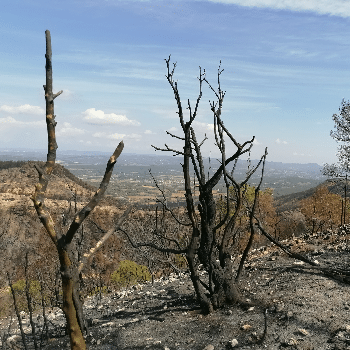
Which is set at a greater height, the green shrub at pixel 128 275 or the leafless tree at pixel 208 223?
the leafless tree at pixel 208 223

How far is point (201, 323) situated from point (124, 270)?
17.2 m

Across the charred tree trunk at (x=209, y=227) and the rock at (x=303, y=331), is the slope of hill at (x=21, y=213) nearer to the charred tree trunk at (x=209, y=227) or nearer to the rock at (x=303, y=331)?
the charred tree trunk at (x=209, y=227)

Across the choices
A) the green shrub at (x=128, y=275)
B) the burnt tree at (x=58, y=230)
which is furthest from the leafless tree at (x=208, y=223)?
the green shrub at (x=128, y=275)

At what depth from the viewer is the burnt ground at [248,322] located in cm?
633

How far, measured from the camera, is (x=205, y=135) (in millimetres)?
8648

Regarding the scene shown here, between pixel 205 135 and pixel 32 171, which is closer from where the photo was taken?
pixel 205 135

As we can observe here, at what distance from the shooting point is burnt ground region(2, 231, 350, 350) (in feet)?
20.8

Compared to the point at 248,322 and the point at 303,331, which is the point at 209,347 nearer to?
the point at 248,322

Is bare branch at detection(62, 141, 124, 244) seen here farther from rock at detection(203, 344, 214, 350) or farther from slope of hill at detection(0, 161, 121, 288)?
slope of hill at detection(0, 161, 121, 288)

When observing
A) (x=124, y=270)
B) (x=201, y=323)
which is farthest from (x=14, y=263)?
(x=201, y=323)

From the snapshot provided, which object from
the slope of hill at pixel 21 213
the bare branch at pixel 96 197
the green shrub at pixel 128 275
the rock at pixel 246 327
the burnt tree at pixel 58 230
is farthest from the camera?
the slope of hill at pixel 21 213

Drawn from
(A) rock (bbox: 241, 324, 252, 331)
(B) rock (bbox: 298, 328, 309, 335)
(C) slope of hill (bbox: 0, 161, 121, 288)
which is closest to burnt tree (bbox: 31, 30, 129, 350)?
(A) rock (bbox: 241, 324, 252, 331)

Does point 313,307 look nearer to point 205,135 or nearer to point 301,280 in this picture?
Answer: point 301,280

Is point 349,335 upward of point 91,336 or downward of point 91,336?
upward
